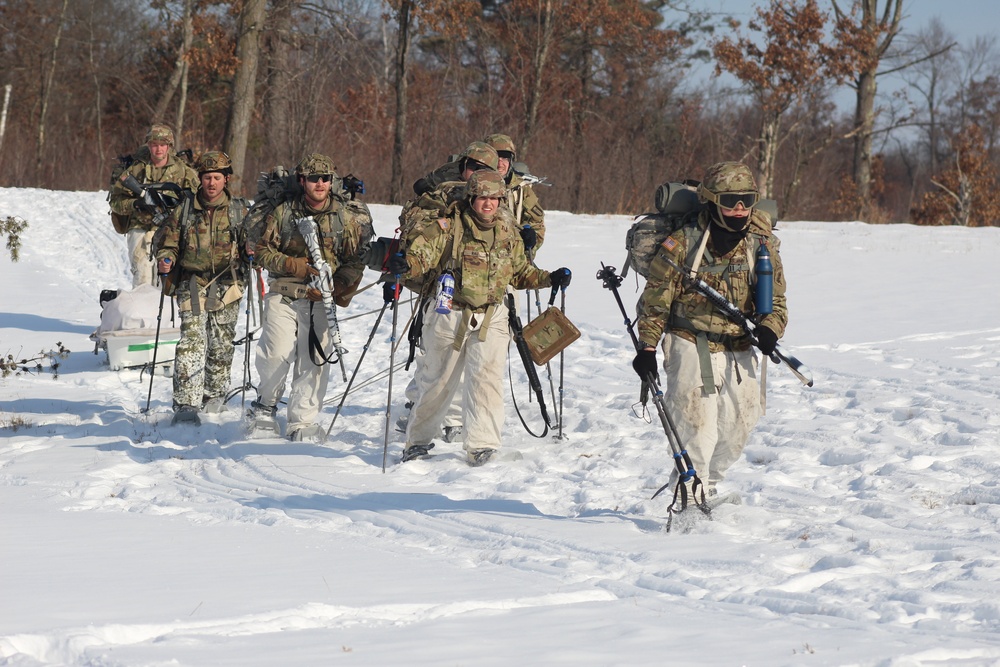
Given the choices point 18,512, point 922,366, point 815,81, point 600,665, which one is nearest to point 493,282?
point 18,512

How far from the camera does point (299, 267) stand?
331 inches

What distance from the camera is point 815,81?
29.4 meters

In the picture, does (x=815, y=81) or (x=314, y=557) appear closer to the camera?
(x=314, y=557)

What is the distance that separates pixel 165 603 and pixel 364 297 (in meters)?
10.9

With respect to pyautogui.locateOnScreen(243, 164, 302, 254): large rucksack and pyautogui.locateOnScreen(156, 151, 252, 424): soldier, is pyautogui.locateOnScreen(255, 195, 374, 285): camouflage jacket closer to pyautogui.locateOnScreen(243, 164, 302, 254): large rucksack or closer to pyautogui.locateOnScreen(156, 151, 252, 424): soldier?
pyautogui.locateOnScreen(243, 164, 302, 254): large rucksack

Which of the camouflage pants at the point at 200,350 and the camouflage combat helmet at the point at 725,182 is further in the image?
the camouflage pants at the point at 200,350

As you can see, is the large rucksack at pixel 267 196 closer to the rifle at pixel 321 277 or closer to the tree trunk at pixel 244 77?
the rifle at pixel 321 277

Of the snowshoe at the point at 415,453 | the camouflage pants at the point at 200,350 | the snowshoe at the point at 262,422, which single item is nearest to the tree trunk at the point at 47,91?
the camouflage pants at the point at 200,350

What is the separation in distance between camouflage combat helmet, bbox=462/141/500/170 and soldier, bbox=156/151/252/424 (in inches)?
86.1

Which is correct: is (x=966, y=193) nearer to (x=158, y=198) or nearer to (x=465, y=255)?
(x=158, y=198)

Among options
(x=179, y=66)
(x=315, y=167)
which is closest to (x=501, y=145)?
(x=315, y=167)

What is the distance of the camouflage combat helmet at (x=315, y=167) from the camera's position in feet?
27.1

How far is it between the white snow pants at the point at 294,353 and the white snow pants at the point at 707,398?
3.16 m

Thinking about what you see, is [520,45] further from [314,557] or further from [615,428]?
[314,557]
